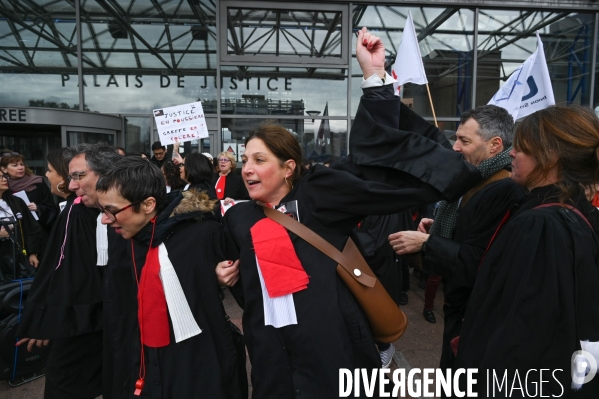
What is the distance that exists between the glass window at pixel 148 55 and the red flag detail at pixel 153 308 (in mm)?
7718

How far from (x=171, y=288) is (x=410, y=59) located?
11.1 feet

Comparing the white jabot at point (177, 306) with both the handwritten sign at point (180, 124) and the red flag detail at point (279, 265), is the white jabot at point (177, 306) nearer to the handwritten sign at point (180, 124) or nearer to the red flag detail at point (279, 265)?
the red flag detail at point (279, 265)

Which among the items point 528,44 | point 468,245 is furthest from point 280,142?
point 528,44

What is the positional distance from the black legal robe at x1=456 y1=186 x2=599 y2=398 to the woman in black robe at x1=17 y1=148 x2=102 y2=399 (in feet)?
7.28

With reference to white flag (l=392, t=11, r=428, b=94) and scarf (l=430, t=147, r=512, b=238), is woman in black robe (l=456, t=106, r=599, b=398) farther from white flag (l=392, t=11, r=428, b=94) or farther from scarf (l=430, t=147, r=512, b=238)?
white flag (l=392, t=11, r=428, b=94)

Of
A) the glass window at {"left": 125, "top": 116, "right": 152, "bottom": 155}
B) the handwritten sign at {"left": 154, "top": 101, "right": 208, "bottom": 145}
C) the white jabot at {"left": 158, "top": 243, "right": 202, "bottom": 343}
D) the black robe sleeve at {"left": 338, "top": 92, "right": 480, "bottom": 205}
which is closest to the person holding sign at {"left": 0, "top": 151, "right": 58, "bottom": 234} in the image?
the handwritten sign at {"left": 154, "top": 101, "right": 208, "bottom": 145}

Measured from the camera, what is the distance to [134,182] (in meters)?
1.96

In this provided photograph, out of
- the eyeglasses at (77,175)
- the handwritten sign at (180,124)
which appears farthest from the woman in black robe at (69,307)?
the handwritten sign at (180,124)

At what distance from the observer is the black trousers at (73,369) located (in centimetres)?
248

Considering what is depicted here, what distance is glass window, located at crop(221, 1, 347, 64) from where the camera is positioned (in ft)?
29.0

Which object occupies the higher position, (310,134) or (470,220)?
(310,134)

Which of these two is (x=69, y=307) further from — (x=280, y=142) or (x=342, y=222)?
(x=342, y=222)

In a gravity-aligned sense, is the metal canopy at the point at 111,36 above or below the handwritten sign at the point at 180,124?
above

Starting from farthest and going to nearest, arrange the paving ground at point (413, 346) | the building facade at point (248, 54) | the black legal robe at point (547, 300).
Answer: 1. the building facade at point (248, 54)
2. the paving ground at point (413, 346)
3. the black legal robe at point (547, 300)
